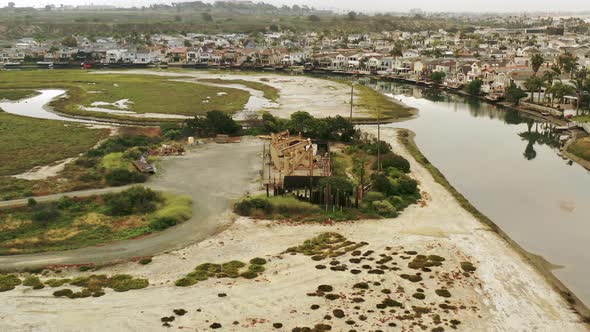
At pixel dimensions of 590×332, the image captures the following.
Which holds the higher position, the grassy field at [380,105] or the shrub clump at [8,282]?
the grassy field at [380,105]

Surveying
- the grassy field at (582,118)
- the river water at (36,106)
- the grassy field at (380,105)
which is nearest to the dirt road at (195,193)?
the grassy field at (380,105)

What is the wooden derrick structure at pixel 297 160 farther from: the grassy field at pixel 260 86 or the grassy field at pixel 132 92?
the grassy field at pixel 260 86

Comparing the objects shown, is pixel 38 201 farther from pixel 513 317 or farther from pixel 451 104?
pixel 451 104

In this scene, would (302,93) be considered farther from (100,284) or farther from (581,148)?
(100,284)

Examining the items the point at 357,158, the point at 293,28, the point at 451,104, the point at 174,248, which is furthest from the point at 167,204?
the point at 293,28

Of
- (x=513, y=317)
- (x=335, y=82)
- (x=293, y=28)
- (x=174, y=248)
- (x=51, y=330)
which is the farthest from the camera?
(x=293, y=28)

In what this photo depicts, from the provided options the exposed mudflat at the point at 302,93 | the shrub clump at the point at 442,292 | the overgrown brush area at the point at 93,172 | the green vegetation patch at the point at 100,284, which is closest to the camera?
the green vegetation patch at the point at 100,284

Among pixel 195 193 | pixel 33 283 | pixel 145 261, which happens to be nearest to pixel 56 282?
pixel 33 283
